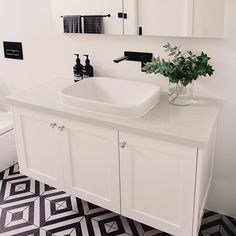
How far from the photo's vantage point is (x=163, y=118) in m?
1.45

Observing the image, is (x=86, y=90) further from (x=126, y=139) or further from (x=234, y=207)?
(x=234, y=207)

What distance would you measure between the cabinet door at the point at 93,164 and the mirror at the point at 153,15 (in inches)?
24.2

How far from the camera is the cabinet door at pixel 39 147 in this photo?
1738 mm

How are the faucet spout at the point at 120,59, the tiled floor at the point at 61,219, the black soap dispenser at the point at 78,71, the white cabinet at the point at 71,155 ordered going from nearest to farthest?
the white cabinet at the point at 71,155, the faucet spout at the point at 120,59, the tiled floor at the point at 61,219, the black soap dispenser at the point at 78,71

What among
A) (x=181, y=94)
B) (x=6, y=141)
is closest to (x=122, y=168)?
(x=181, y=94)

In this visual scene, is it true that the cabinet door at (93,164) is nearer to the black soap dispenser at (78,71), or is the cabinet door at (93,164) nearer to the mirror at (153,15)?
the black soap dispenser at (78,71)

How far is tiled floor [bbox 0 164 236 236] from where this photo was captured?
6.08ft

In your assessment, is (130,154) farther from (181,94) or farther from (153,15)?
(153,15)

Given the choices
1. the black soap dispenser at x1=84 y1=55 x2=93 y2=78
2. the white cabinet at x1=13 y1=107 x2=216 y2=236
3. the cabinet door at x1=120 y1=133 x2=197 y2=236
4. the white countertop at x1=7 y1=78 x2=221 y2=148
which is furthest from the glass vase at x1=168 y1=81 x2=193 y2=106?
the black soap dispenser at x1=84 y1=55 x2=93 y2=78

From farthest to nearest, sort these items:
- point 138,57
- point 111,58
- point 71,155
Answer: point 111,58 → point 138,57 → point 71,155

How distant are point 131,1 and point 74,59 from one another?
576 mm

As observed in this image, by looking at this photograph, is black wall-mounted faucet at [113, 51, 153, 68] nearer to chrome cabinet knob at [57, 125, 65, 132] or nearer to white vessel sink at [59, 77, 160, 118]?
white vessel sink at [59, 77, 160, 118]

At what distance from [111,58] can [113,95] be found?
0.79ft

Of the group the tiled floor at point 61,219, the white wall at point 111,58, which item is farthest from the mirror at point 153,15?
the tiled floor at point 61,219
